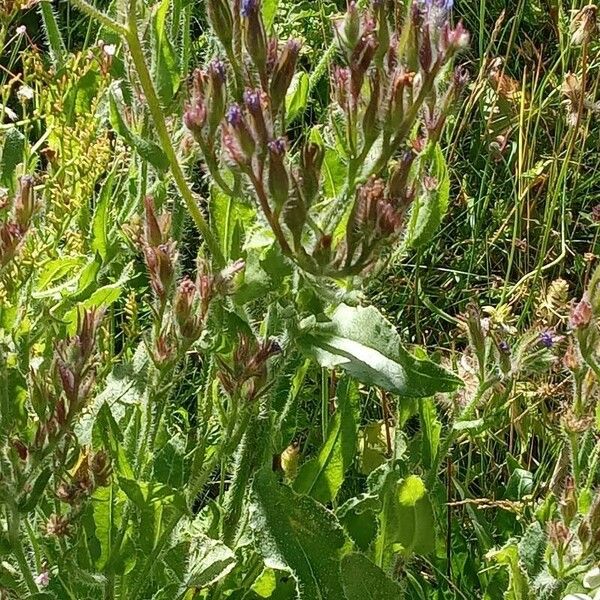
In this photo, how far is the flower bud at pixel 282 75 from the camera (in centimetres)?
125

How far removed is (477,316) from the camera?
1.55 meters

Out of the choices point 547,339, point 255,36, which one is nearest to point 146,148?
point 255,36

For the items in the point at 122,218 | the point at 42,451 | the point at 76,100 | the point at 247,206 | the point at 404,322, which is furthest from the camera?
the point at 404,322

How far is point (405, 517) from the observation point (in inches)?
58.7

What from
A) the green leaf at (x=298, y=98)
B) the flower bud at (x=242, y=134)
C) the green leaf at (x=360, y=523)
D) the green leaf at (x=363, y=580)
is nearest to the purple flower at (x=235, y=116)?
the flower bud at (x=242, y=134)

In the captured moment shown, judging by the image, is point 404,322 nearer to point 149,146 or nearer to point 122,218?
point 122,218

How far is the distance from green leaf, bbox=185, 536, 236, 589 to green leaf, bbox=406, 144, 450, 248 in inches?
19.5

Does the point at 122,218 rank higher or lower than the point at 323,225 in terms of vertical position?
lower

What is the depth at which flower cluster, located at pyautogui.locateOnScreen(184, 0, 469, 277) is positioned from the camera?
1172mm

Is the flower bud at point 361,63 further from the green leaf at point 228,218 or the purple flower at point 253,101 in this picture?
the green leaf at point 228,218

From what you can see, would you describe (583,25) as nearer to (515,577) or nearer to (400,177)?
(400,177)

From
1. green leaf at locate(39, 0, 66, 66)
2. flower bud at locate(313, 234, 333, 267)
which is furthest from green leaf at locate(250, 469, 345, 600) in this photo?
green leaf at locate(39, 0, 66, 66)

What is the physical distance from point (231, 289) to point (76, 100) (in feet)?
2.32

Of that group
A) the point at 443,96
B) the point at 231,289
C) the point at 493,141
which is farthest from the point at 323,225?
the point at 493,141
